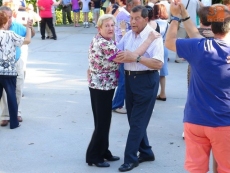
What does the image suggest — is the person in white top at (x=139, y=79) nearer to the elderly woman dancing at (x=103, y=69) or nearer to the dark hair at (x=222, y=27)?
the elderly woman dancing at (x=103, y=69)

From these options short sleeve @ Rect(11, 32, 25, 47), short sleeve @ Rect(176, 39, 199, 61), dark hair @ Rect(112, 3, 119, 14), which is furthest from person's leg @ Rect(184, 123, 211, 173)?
dark hair @ Rect(112, 3, 119, 14)

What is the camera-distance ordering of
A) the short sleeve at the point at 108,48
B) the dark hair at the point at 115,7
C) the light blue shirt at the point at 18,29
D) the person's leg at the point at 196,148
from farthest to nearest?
the dark hair at the point at 115,7, the light blue shirt at the point at 18,29, the short sleeve at the point at 108,48, the person's leg at the point at 196,148

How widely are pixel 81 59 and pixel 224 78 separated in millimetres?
8878

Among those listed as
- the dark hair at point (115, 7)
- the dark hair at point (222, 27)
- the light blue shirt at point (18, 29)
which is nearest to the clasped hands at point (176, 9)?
the dark hair at point (222, 27)

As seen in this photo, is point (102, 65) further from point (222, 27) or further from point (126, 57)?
point (222, 27)

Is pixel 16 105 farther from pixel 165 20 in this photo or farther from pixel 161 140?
pixel 165 20

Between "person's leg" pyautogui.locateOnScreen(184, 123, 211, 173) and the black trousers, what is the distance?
1.39m

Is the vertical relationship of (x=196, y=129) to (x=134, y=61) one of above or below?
below

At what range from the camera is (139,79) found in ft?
17.1

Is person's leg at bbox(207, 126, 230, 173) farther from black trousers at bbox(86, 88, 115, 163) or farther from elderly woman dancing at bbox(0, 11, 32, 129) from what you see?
elderly woman dancing at bbox(0, 11, 32, 129)

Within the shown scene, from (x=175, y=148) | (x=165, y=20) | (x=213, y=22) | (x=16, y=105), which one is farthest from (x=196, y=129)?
(x=165, y=20)

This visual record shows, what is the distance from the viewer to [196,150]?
13.3ft

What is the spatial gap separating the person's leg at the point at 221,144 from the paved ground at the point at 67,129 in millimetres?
1481

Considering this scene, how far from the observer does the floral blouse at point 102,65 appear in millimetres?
5141
